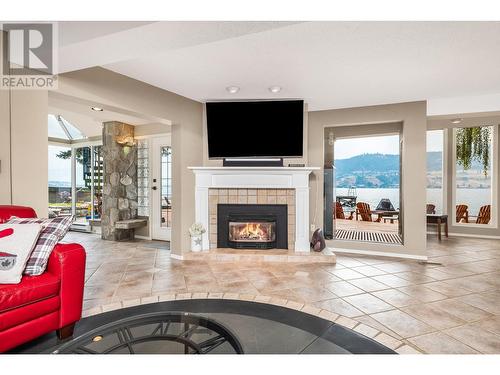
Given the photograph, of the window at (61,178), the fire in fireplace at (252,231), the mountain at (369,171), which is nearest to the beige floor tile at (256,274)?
the fire in fireplace at (252,231)

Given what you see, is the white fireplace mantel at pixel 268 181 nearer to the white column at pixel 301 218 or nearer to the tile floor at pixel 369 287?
the white column at pixel 301 218

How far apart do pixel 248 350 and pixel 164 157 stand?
4492 mm

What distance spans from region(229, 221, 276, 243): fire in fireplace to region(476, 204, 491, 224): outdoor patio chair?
499 centimetres

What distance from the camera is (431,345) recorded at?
1819 millimetres

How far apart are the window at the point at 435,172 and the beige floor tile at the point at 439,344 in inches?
206

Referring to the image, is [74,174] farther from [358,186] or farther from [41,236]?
[358,186]

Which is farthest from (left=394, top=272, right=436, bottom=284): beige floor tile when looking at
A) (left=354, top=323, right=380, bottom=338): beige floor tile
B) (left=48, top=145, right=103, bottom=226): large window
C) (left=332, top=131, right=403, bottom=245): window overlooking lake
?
(left=48, top=145, right=103, bottom=226): large window

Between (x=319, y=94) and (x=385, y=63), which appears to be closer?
(x=385, y=63)

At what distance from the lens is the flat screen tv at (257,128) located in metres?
4.00

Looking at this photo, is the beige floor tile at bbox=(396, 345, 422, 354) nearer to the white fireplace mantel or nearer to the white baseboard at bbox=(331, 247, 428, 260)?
the white fireplace mantel

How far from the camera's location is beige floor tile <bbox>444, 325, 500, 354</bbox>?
1.79m

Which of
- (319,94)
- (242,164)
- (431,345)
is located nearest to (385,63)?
(319,94)
